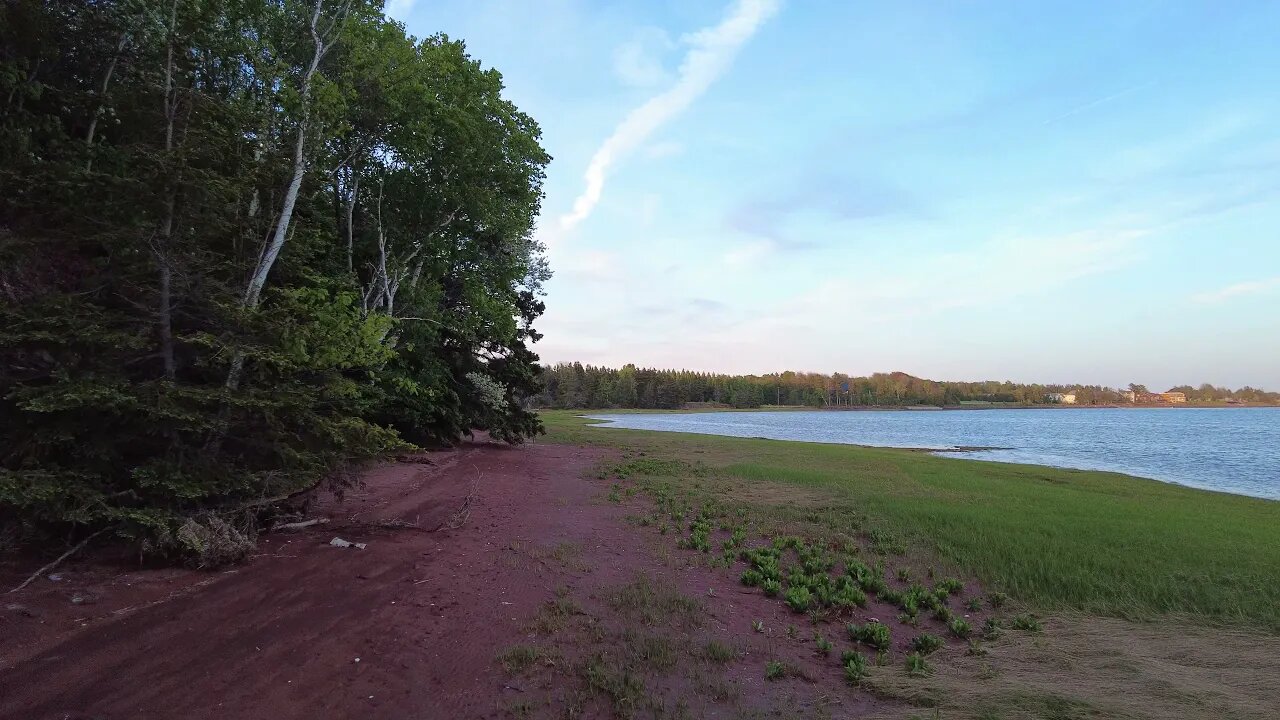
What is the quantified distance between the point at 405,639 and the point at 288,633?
3.38ft

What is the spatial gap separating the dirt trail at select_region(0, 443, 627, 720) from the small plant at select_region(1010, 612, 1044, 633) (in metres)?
5.06

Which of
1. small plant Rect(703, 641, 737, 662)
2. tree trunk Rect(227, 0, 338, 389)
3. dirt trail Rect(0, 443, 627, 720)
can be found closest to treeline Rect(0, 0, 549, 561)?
tree trunk Rect(227, 0, 338, 389)

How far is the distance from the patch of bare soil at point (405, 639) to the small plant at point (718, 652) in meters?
0.02

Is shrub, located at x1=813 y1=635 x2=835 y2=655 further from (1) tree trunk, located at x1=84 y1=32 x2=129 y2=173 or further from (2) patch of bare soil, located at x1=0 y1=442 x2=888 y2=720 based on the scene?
(1) tree trunk, located at x1=84 y1=32 x2=129 y2=173

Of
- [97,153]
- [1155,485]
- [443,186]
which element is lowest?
[1155,485]

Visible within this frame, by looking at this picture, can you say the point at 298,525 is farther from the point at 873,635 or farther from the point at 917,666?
the point at 917,666

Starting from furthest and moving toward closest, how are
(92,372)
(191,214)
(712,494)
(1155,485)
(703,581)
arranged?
1. (1155,485)
2. (712,494)
3. (703,581)
4. (191,214)
5. (92,372)

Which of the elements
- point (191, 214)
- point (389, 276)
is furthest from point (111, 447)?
point (389, 276)

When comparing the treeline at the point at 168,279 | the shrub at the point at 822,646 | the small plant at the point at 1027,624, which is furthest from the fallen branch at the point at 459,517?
the small plant at the point at 1027,624

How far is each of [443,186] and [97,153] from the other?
914cm

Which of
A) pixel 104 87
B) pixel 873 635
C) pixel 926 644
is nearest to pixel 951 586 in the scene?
pixel 926 644

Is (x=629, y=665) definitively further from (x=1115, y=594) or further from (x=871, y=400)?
(x=871, y=400)

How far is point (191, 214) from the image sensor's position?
6859 mm

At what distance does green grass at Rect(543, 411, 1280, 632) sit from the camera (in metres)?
6.90
